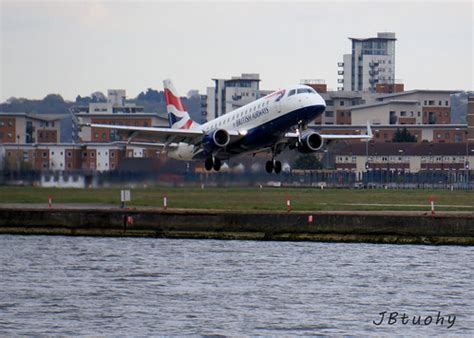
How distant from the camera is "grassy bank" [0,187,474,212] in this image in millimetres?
74500

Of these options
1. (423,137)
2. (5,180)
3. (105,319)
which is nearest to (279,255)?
(105,319)

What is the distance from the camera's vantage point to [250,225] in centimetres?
6469

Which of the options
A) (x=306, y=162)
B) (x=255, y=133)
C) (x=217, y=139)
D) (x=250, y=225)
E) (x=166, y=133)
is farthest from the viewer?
(x=306, y=162)

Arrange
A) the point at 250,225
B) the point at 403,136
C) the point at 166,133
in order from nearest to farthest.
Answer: the point at 250,225, the point at 166,133, the point at 403,136

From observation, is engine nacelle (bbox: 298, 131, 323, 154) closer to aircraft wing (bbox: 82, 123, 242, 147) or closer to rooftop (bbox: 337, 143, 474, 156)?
aircraft wing (bbox: 82, 123, 242, 147)

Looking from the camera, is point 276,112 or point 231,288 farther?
point 276,112

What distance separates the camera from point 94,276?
169 ft

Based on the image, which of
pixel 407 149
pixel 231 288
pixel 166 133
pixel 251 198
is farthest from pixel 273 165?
pixel 407 149

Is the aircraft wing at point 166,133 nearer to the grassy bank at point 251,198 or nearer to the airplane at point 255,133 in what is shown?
the airplane at point 255,133

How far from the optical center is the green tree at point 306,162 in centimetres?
14938

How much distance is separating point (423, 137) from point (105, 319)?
149 metres

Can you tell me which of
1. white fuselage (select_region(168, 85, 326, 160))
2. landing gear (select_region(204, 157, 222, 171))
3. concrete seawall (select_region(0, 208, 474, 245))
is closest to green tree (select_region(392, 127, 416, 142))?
landing gear (select_region(204, 157, 222, 171))

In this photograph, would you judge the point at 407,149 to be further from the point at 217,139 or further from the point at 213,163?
the point at 217,139

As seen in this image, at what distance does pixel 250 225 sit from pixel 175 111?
2873 cm
